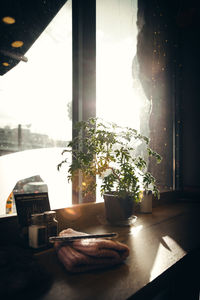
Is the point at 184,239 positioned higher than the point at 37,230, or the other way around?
the point at 37,230

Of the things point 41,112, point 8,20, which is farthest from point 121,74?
point 8,20

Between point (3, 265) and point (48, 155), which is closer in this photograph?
point (3, 265)

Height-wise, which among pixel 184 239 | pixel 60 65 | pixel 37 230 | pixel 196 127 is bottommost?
pixel 184 239

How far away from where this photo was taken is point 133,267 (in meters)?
0.77

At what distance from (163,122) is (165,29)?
113 centimetres

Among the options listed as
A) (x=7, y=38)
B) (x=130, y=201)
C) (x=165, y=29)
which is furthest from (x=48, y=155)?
(x=165, y=29)

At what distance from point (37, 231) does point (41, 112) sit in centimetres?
76

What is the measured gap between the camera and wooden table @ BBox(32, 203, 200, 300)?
0.60 meters

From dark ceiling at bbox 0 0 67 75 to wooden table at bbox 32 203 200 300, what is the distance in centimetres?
101

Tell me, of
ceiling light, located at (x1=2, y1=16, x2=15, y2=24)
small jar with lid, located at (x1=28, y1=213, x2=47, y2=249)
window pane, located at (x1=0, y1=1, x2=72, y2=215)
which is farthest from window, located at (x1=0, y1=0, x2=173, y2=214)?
small jar with lid, located at (x1=28, y1=213, x2=47, y2=249)

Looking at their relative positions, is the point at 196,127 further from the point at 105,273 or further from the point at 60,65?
the point at 105,273

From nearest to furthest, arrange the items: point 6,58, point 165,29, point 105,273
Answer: point 105,273 → point 6,58 → point 165,29

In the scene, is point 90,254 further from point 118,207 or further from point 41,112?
point 41,112

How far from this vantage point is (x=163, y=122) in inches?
108
